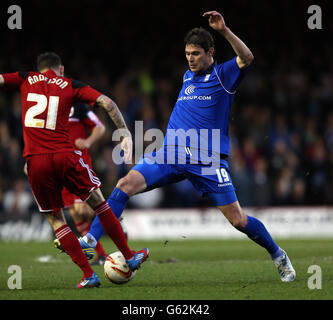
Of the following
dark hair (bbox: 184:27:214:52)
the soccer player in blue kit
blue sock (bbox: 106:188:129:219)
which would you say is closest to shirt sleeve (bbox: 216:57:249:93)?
the soccer player in blue kit

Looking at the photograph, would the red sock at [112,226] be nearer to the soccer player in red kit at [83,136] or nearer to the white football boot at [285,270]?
the white football boot at [285,270]

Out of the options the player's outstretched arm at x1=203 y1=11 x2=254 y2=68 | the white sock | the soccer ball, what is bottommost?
the soccer ball

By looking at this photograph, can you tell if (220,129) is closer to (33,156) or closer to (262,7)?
(33,156)

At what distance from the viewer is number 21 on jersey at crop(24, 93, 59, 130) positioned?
6.52 m

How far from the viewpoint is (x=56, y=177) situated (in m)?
6.57

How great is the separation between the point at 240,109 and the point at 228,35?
1218cm

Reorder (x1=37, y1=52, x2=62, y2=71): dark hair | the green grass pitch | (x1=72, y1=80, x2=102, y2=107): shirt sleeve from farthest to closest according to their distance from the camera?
(x1=37, y1=52, x2=62, y2=71): dark hair, (x1=72, y1=80, x2=102, y2=107): shirt sleeve, the green grass pitch

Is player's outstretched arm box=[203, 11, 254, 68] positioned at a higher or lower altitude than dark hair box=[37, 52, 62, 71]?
higher

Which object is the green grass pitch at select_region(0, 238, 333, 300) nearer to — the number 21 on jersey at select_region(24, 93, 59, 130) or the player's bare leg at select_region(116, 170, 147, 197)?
the player's bare leg at select_region(116, 170, 147, 197)

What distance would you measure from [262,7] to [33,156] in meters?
15.9

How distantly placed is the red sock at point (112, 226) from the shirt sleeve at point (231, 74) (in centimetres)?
174

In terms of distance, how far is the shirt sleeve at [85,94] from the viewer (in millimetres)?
6508

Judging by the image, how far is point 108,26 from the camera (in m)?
20.7
